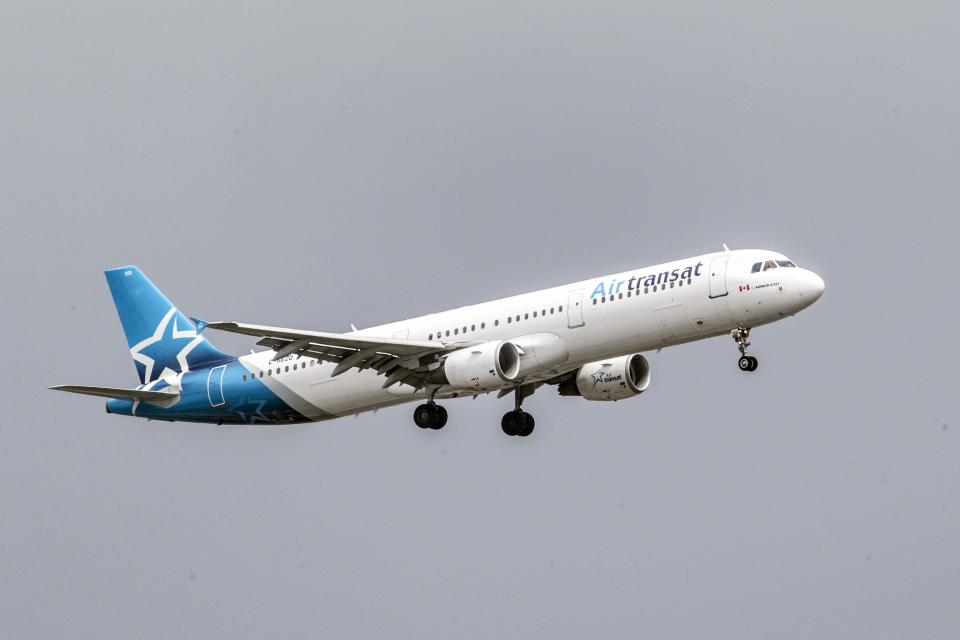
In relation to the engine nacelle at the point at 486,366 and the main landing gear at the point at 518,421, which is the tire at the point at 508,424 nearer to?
the main landing gear at the point at 518,421

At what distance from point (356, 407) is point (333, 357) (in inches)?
133

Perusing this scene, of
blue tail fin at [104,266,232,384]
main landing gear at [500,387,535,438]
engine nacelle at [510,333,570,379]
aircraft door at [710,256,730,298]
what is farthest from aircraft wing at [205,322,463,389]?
aircraft door at [710,256,730,298]

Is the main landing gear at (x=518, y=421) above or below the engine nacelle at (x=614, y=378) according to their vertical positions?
below

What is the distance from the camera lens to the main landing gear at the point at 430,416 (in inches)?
2201

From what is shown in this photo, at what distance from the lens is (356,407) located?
57750 millimetres

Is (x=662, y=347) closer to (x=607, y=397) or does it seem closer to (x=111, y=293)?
(x=607, y=397)

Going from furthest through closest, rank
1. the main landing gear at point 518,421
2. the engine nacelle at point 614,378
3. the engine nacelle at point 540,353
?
the main landing gear at point 518,421
the engine nacelle at point 614,378
the engine nacelle at point 540,353

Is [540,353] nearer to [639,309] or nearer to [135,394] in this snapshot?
[639,309]

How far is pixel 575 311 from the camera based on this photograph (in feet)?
173

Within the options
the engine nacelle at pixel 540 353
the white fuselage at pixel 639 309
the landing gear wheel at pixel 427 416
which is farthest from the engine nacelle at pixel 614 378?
the landing gear wheel at pixel 427 416

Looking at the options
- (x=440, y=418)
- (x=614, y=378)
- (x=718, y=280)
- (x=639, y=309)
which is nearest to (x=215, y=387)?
(x=440, y=418)

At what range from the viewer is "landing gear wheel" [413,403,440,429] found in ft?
183

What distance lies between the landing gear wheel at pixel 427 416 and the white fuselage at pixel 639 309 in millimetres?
526

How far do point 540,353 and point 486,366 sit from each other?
5.60 ft
